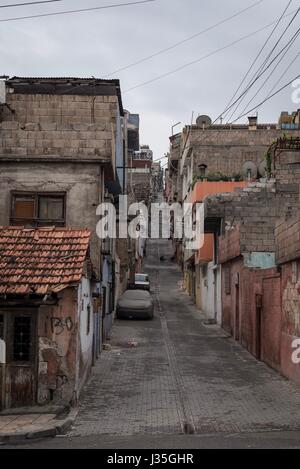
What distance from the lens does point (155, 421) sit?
36.5 feet

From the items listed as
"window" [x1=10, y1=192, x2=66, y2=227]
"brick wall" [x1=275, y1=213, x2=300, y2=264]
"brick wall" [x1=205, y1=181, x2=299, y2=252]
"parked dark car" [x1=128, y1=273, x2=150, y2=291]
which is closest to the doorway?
"window" [x1=10, y1=192, x2=66, y2=227]

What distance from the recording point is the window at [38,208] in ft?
53.1

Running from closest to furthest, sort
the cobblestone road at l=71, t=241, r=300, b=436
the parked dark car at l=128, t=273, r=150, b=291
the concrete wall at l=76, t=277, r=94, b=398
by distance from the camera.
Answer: the cobblestone road at l=71, t=241, r=300, b=436 < the concrete wall at l=76, t=277, r=94, b=398 < the parked dark car at l=128, t=273, r=150, b=291

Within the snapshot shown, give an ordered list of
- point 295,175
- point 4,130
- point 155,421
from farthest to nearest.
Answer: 1. point 295,175
2. point 4,130
3. point 155,421

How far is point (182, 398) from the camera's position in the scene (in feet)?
43.5

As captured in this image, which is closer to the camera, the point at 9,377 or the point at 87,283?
the point at 9,377

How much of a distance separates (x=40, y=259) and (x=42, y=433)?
4048 mm

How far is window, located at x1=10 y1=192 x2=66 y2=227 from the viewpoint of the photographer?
16.2 meters

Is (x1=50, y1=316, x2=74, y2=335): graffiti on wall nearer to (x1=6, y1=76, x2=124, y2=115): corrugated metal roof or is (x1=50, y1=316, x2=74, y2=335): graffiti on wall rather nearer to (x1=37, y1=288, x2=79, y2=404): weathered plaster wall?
(x1=37, y1=288, x2=79, y2=404): weathered plaster wall

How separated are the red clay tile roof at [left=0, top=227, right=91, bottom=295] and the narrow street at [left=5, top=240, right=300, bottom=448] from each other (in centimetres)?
267

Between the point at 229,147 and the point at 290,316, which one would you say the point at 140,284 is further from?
the point at 290,316
